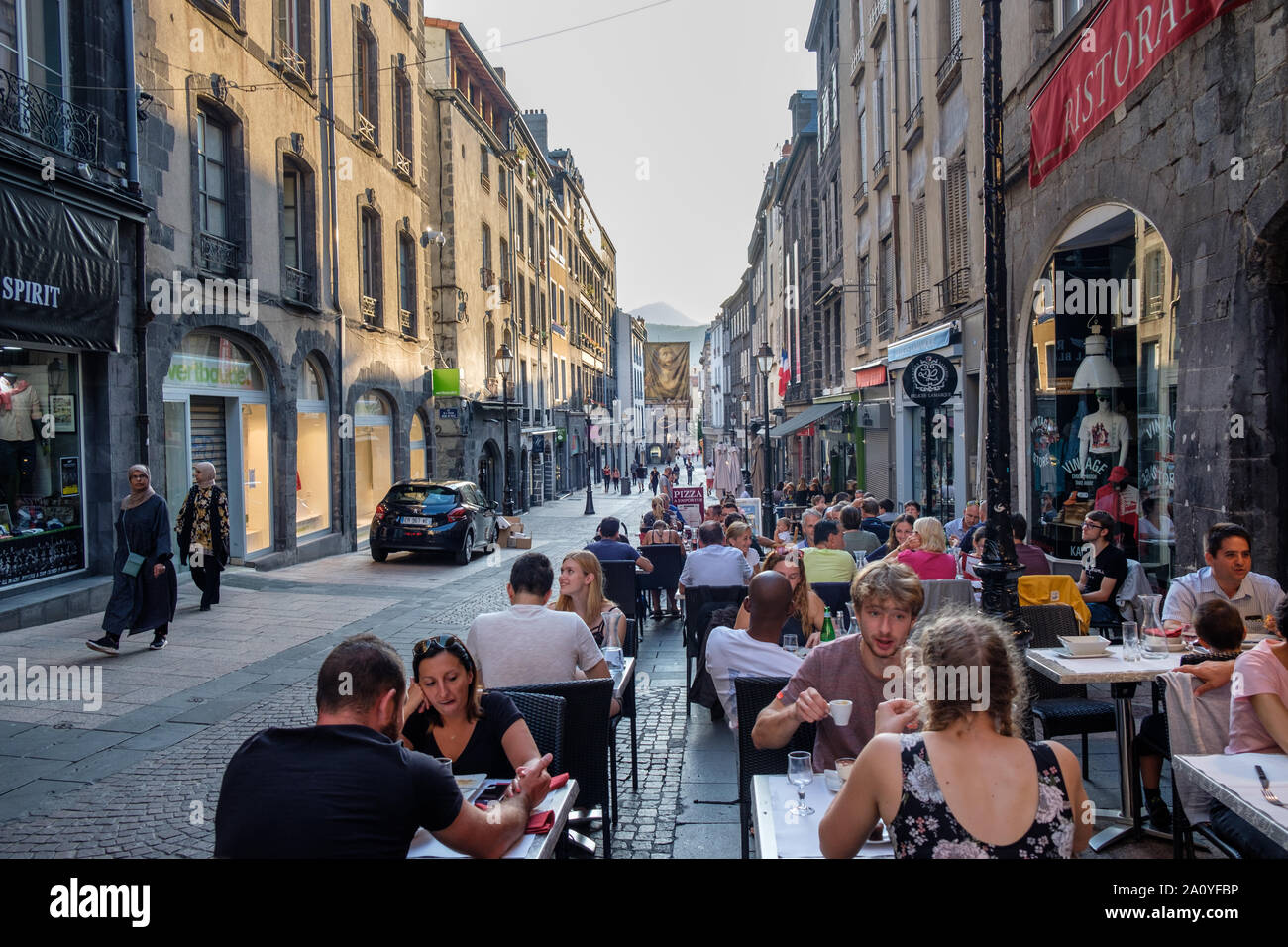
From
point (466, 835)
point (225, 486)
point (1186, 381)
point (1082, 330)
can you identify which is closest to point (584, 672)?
point (466, 835)

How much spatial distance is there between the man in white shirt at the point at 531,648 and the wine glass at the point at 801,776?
1677mm

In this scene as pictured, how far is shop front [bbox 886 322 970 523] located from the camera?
1498 centimetres

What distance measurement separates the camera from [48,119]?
35.2 ft

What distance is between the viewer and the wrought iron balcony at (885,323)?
20.3m

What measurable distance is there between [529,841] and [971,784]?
141cm

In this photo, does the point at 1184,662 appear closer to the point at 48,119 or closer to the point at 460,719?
the point at 460,719

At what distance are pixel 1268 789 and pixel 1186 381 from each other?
17.2 ft

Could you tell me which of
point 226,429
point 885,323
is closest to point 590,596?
point 226,429

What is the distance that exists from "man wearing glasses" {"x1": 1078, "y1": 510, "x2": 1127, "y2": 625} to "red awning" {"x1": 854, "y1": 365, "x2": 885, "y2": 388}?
1302 centimetres

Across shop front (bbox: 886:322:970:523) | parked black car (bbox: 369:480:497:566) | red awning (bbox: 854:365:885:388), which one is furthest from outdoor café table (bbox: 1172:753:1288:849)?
red awning (bbox: 854:365:885:388)

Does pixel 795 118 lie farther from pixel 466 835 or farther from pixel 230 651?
pixel 466 835

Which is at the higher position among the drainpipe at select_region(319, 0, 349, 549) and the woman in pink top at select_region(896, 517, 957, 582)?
the drainpipe at select_region(319, 0, 349, 549)

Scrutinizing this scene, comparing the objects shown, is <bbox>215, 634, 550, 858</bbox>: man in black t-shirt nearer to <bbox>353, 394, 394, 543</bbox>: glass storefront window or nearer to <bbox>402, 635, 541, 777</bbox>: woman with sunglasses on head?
<bbox>402, 635, 541, 777</bbox>: woman with sunglasses on head

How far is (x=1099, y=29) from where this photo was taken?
7.85 m
